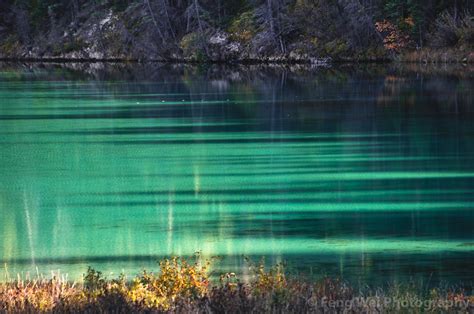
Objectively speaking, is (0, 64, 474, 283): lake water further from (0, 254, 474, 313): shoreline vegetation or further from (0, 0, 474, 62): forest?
(0, 0, 474, 62): forest

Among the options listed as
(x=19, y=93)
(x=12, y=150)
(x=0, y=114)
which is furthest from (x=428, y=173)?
(x=19, y=93)

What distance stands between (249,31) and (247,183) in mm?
Answer: 58537

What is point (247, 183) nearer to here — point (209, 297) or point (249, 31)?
point (209, 297)

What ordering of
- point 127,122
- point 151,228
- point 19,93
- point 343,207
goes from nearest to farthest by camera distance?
point 151,228 → point 343,207 → point 127,122 → point 19,93

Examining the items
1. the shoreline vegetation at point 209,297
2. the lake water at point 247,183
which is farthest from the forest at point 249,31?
the shoreline vegetation at point 209,297

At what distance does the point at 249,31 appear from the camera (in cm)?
7956

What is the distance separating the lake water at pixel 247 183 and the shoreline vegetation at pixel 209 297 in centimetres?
218

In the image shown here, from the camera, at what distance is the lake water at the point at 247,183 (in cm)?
1537

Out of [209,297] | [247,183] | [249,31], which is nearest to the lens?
[209,297]

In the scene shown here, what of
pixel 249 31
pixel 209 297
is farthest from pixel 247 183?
pixel 249 31

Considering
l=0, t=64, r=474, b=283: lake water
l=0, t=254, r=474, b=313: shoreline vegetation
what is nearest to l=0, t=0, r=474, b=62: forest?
l=0, t=64, r=474, b=283: lake water

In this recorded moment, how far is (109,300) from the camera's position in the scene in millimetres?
10453

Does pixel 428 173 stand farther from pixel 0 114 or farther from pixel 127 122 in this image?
pixel 0 114

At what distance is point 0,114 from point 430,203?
72.8ft
